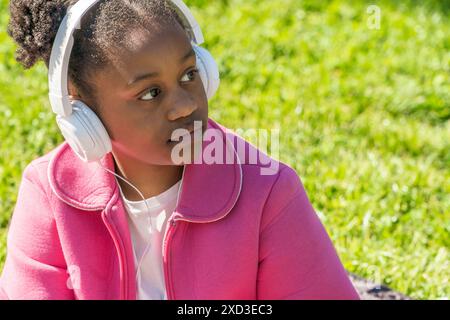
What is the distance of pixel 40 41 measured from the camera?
246 centimetres

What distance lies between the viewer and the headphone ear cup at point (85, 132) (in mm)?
2371

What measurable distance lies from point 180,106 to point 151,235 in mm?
504

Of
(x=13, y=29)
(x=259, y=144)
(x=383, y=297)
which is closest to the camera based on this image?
(x=13, y=29)

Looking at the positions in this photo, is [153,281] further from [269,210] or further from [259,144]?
[259,144]

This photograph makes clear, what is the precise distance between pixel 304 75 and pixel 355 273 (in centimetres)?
167

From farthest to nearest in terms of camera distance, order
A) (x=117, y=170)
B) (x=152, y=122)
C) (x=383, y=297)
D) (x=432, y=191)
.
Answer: (x=432, y=191) < (x=383, y=297) < (x=117, y=170) < (x=152, y=122)

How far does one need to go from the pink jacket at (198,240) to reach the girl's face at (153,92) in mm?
229

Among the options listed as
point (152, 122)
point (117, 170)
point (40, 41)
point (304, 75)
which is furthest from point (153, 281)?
point (304, 75)

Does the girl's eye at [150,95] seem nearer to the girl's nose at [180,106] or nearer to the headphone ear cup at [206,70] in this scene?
the girl's nose at [180,106]

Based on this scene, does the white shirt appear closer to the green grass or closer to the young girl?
the young girl

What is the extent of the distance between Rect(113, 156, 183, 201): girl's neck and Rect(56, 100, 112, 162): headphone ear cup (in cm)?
25

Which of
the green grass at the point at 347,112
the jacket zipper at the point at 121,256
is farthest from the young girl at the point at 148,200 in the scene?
the green grass at the point at 347,112

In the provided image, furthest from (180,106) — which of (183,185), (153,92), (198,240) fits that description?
(198,240)

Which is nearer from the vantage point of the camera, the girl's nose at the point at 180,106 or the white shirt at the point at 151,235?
the girl's nose at the point at 180,106
